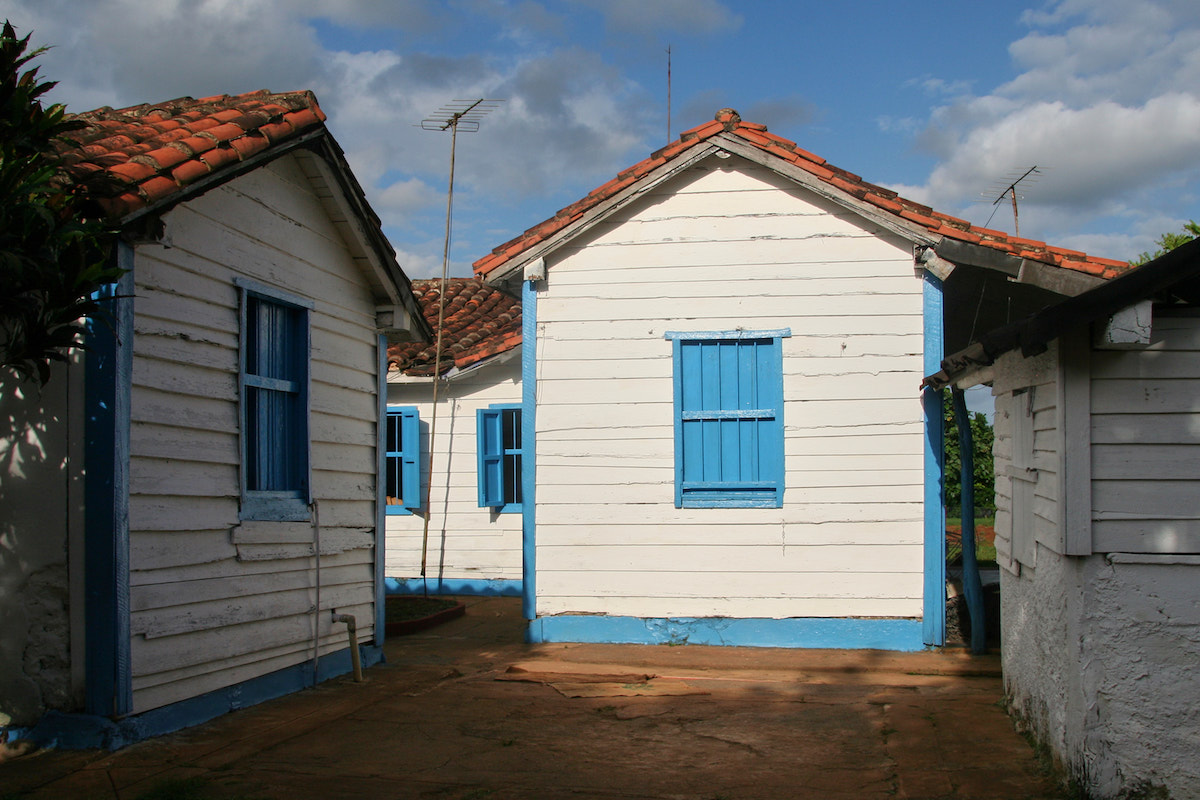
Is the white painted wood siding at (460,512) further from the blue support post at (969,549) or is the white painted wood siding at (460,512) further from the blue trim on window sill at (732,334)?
the blue support post at (969,549)

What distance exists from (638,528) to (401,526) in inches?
208

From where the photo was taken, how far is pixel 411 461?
13359mm

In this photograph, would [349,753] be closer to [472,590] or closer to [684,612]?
[684,612]

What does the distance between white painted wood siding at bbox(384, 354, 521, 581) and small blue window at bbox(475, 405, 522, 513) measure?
141 mm

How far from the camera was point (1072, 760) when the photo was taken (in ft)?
15.7

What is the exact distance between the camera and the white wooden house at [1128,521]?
14.9ft

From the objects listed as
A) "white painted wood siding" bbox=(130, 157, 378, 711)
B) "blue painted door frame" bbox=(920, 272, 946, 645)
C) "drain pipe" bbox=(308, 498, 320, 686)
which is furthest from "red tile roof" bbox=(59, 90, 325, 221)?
"blue painted door frame" bbox=(920, 272, 946, 645)

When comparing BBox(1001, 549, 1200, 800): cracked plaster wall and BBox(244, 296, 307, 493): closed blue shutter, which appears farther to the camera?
BBox(244, 296, 307, 493): closed blue shutter

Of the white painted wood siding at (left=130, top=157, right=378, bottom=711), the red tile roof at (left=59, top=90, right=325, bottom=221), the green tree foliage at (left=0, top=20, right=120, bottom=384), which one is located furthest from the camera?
the white painted wood siding at (left=130, top=157, right=378, bottom=711)

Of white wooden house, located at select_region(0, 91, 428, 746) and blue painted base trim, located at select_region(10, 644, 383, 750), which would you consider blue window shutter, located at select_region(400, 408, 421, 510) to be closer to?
white wooden house, located at select_region(0, 91, 428, 746)

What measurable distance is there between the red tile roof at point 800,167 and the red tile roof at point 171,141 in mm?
2613

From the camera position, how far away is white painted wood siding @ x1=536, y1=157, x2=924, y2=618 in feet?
29.5

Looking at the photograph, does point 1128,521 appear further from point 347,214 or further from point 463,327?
point 463,327

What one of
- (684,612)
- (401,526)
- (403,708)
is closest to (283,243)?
(403,708)
